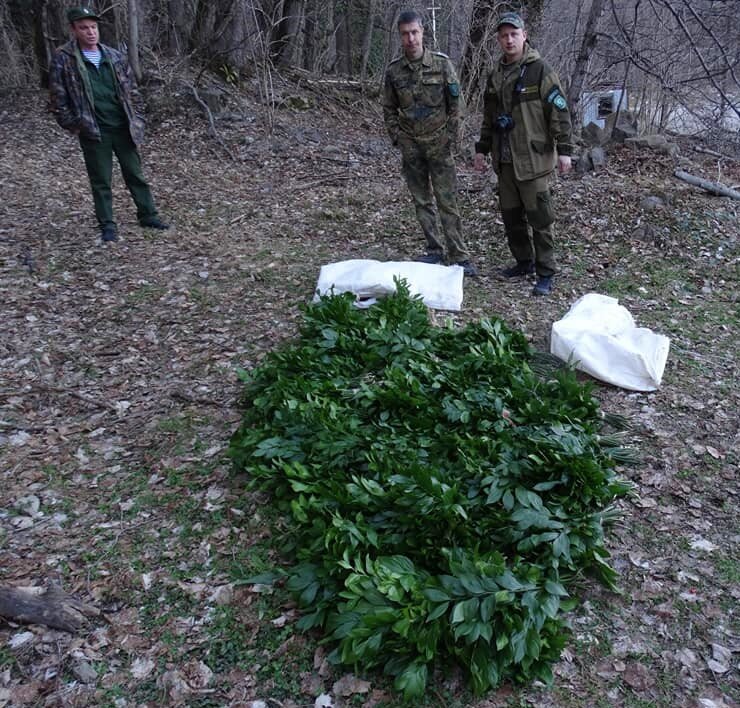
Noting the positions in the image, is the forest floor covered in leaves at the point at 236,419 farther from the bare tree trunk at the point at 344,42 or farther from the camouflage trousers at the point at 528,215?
the bare tree trunk at the point at 344,42

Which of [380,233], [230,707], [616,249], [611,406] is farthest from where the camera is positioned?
[380,233]

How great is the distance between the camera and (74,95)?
5.87m

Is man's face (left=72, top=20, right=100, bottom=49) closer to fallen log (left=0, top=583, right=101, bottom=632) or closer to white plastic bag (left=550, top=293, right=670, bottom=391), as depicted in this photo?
white plastic bag (left=550, top=293, right=670, bottom=391)

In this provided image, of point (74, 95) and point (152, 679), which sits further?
point (74, 95)

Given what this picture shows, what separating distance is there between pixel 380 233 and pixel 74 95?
3.22m

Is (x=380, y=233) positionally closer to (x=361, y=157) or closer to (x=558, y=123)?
(x=558, y=123)

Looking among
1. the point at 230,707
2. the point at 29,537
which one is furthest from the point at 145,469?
the point at 230,707

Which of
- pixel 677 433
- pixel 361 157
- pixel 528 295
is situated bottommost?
pixel 677 433

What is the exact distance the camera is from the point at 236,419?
4078 mm

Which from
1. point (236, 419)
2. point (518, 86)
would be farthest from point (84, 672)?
point (518, 86)

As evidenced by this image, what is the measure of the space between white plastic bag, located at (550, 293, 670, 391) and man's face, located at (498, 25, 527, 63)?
6.87 feet

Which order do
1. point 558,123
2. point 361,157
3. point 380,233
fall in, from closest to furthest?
point 558,123 → point 380,233 → point 361,157

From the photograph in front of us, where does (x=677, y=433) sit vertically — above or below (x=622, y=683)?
above

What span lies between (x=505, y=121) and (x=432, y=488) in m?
3.41
